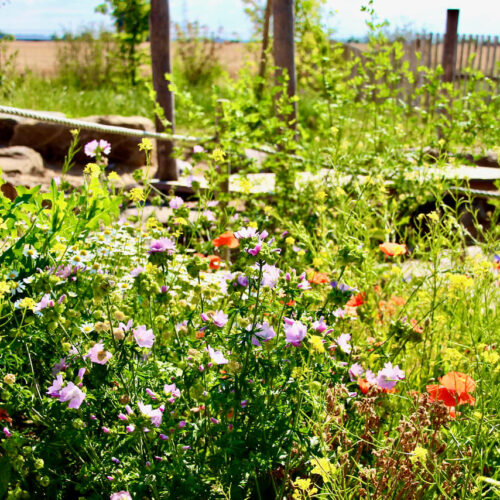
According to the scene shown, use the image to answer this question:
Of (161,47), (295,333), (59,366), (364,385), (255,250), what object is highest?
(161,47)

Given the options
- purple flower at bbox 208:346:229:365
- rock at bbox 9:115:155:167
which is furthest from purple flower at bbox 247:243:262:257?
rock at bbox 9:115:155:167

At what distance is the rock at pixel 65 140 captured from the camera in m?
6.53

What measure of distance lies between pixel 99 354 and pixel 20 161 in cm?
465

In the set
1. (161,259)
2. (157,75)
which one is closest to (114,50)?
(157,75)

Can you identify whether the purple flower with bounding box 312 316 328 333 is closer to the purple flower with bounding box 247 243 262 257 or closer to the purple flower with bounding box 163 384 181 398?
the purple flower with bounding box 247 243 262 257

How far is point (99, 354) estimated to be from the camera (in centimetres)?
155

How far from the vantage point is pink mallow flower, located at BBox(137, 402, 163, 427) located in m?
1.47

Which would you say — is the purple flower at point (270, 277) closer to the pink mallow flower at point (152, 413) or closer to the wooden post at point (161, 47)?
the pink mallow flower at point (152, 413)

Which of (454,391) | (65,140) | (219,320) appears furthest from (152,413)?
(65,140)

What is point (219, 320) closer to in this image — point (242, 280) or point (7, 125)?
point (242, 280)

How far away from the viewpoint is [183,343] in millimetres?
1798

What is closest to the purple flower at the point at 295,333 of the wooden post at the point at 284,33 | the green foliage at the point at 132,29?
the wooden post at the point at 284,33

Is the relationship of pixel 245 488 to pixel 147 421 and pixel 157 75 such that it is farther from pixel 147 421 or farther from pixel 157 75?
pixel 157 75

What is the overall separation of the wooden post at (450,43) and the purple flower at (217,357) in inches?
308
